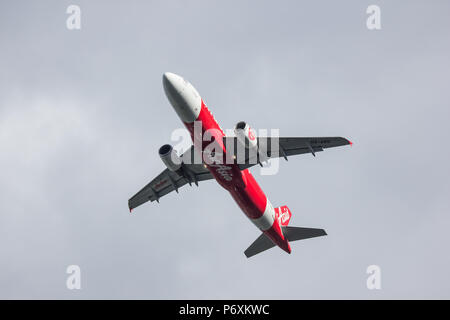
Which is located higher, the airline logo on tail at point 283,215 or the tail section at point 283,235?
the airline logo on tail at point 283,215

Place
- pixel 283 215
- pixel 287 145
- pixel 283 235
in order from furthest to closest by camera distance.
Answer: pixel 283 215 < pixel 283 235 < pixel 287 145

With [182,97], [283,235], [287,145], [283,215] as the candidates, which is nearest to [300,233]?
[283,235]

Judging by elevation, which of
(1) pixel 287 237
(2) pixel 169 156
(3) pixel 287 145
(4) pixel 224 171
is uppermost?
(3) pixel 287 145

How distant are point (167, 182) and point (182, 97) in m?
15.1

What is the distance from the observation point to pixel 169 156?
1913 inches

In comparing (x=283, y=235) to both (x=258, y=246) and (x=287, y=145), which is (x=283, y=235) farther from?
(x=287, y=145)

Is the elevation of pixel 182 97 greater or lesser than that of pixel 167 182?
greater

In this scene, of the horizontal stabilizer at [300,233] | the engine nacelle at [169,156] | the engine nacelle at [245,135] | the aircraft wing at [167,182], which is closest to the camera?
the engine nacelle at [245,135]

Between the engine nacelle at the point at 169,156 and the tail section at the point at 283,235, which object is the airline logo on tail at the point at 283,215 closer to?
the tail section at the point at 283,235

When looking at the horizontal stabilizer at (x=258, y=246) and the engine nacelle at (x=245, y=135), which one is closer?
the engine nacelle at (x=245, y=135)

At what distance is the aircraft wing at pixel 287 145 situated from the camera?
4628 cm

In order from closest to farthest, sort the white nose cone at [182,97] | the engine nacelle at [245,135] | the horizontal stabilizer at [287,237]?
the white nose cone at [182,97] < the engine nacelle at [245,135] < the horizontal stabilizer at [287,237]

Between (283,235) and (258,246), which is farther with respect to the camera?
(258,246)

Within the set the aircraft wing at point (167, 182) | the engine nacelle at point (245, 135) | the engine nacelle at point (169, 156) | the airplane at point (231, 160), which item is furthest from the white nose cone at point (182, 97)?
the aircraft wing at point (167, 182)
